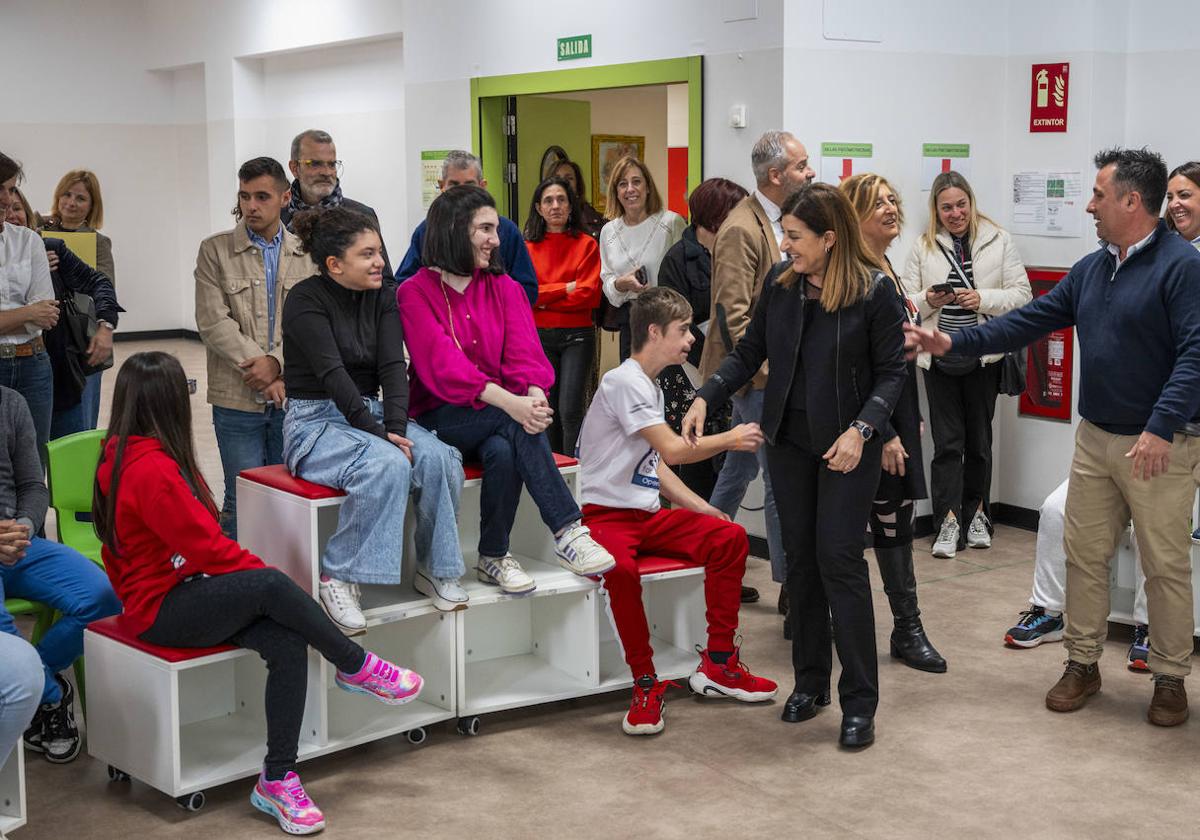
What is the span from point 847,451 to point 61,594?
2.18 m

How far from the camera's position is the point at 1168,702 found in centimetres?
406

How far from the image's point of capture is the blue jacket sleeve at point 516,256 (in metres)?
5.23

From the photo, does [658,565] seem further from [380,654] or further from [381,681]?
[381,681]

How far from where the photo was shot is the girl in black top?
375 centimetres

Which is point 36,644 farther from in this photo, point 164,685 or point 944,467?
point 944,467

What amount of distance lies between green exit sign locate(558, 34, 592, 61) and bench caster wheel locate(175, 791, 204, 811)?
13.8ft

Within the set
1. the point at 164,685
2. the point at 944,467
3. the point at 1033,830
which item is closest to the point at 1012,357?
the point at 944,467

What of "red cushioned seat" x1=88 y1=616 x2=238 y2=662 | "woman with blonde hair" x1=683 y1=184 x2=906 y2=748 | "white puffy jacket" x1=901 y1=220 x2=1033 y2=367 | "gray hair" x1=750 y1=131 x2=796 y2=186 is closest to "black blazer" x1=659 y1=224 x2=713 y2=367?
"gray hair" x1=750 y1=131 x2=796 y2=186

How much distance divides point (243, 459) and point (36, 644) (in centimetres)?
115

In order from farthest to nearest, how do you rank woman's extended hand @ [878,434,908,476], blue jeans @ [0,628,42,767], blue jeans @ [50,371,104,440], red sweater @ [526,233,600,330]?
red sweater @ [526,233,600,330] < blue jeans @ [50,371,104,440] < woman's extended hand @ [878,434,908,476] < blue jeans @ [0,628,42,767]

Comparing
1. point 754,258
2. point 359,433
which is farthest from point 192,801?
point 754,258

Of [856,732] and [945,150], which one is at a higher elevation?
[945,150]

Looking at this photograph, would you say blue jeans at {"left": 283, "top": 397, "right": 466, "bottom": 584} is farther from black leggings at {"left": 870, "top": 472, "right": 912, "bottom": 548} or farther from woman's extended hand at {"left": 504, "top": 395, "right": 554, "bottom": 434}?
black leggings at {"left": 870, "top": 472, "right": 912, "bottom": 548}

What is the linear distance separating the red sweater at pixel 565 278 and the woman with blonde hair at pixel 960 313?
1.41 m
